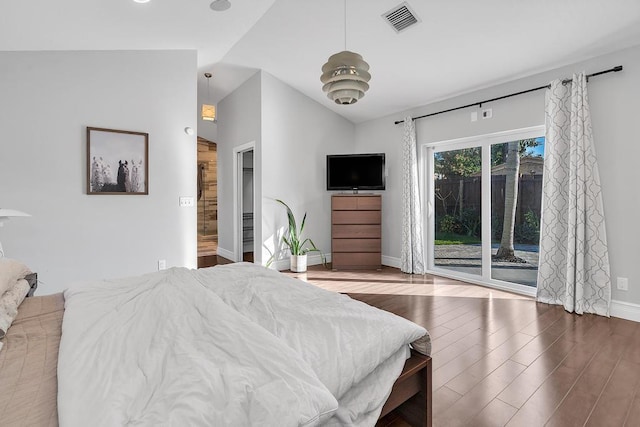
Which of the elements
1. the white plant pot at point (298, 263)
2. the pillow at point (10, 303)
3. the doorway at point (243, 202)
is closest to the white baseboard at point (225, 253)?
the doorway at point (243, 202)

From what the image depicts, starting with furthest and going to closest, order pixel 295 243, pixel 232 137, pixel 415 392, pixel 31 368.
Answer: pixel 232 137, pixel 295 243, pixel 415 392, pixel 31 368

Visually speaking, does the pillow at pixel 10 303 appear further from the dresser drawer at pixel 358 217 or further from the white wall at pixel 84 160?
the dresser drawer at pixel 358 217

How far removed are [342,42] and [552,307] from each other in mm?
3540

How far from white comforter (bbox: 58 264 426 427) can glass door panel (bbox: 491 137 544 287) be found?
3108 millimetres

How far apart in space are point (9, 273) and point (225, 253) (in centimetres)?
442

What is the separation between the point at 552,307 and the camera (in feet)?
10.7

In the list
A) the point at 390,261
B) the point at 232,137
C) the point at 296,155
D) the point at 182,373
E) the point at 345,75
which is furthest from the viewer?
the point at 232,137

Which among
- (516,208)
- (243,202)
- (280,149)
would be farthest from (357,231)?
(243,202)

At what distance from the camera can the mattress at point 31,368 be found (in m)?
0.82

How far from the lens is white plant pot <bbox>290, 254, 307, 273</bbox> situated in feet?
15.8

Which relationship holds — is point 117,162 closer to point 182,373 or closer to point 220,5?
point 220,5

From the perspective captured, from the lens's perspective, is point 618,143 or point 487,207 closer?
point 618,143

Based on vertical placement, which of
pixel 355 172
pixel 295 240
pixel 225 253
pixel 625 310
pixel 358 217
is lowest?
pixel 625 310

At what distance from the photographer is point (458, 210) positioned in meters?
4.47
